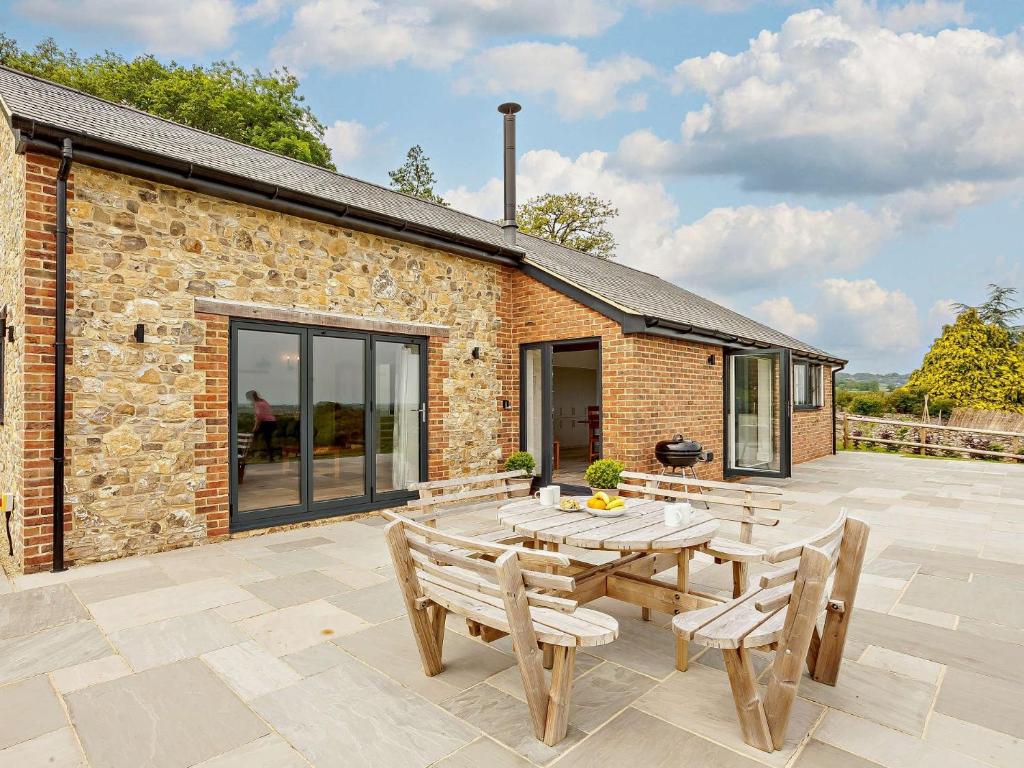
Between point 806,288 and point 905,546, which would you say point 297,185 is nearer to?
point 905,546

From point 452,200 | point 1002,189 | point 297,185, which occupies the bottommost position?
point 297,185

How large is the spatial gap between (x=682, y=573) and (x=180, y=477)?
4622mm

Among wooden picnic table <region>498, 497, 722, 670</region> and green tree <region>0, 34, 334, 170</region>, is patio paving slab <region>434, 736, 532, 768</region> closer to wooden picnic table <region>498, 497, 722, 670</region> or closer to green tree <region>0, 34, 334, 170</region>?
wooden picnic table <region>498, 497, 722, 670</region>

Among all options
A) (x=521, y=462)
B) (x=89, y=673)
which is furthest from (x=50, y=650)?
(x=521, y=462)

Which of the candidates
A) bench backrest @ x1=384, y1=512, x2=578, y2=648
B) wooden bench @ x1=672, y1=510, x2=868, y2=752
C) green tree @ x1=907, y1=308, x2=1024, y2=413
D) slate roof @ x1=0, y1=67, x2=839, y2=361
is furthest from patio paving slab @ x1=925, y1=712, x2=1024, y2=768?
green tree @ x1=907, y1=308, x2=1024, y2=413

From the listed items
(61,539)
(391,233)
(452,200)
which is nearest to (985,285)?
(452,200)

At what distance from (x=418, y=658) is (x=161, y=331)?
4.00 meters

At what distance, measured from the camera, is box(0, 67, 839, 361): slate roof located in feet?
16.6

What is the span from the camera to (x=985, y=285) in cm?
2491

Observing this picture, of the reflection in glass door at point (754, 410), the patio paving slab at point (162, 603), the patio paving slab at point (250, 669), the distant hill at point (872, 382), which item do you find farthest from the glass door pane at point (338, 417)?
the distant hill at point (872, 382)

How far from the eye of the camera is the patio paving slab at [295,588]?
12.7 ft

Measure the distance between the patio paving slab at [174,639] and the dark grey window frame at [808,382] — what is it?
11.8m

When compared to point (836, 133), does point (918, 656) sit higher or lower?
lower

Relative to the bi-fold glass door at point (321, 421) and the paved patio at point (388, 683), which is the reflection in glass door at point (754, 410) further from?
the bi-fold glass door at point (321, 421)
